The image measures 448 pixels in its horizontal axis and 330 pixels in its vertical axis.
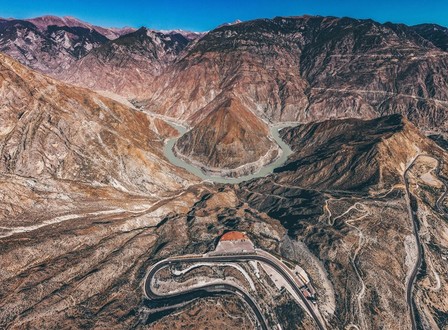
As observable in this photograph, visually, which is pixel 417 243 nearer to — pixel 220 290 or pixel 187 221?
pixel 220 290

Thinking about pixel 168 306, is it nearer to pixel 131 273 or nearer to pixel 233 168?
pixel 131 273

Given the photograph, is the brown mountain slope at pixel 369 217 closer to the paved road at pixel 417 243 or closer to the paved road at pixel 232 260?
the paved road at pixel 417 243

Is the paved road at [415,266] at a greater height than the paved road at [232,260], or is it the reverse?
the paved road at [415,266]

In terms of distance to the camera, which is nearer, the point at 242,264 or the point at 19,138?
the point at 242,264

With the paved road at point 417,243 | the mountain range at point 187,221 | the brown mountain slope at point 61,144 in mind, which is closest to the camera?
the mountain range at point 187,221

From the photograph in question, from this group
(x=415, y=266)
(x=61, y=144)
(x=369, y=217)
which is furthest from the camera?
(x=61, y=144)

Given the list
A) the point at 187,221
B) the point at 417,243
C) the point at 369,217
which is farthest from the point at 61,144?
the point at 417,243

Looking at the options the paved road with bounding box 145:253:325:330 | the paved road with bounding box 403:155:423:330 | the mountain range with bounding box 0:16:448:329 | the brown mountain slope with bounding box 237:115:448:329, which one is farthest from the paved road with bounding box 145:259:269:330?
the paved road with bounding box 403:155:423:330

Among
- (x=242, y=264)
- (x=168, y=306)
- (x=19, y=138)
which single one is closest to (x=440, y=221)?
(x=242, y=264)

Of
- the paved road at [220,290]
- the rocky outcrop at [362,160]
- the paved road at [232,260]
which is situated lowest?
the paved road at [220,290]

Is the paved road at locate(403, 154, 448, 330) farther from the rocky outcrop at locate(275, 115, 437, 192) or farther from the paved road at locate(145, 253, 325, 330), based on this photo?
the paved road at locate(145, 253, 325, 330)


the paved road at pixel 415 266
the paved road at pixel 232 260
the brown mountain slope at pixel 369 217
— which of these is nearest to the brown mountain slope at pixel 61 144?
the brown mountain slope at pixel 369 217
